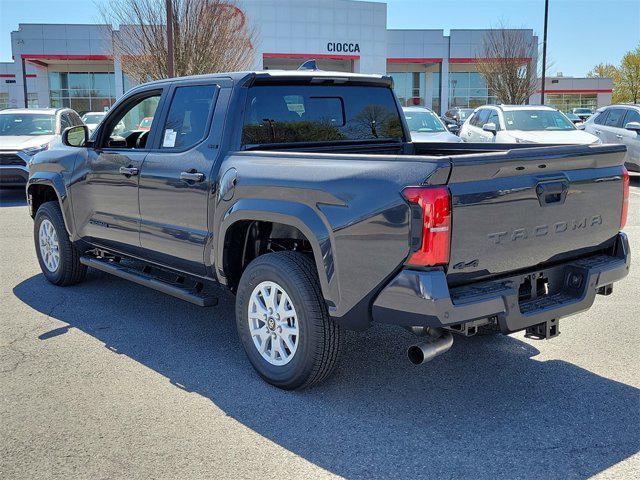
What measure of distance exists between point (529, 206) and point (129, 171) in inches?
126

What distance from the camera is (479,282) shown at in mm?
3557

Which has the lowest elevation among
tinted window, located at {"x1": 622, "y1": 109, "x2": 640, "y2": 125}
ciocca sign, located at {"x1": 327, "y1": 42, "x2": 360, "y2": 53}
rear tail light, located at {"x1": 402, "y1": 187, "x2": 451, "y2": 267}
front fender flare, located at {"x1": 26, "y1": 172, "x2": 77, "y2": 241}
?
front fender flare, located at {"x1": 26, "y1": 172, "x2": 77, "y2": 241}

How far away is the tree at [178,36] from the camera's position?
69.6 ft

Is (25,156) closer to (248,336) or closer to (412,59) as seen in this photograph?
(248,336)

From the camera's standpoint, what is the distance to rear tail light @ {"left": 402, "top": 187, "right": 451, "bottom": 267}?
10.7 feet

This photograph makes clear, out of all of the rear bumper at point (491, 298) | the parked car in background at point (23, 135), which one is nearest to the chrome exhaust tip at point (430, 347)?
the rear bumper at point (491, 298)

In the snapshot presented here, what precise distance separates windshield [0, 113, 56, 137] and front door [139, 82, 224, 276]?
10.9 metres

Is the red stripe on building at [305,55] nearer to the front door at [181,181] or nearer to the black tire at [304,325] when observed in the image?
the front door at [181,181]

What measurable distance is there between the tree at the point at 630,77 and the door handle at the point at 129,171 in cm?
6297

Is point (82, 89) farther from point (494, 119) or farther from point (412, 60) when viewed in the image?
point (494, 119)

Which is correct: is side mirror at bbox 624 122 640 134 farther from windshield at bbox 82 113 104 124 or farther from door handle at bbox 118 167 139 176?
windshield at bbox 82 113 104 124

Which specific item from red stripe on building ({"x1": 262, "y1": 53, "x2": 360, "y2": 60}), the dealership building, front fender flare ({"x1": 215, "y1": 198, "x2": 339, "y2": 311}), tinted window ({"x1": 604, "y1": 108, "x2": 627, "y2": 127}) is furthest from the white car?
red stripe on building ({"x1": 262, "y1": 53, "x2": 360, "y2": 60})

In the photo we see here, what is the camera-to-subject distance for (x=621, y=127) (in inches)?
603

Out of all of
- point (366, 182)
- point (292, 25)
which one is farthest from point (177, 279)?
point (292, 25)
